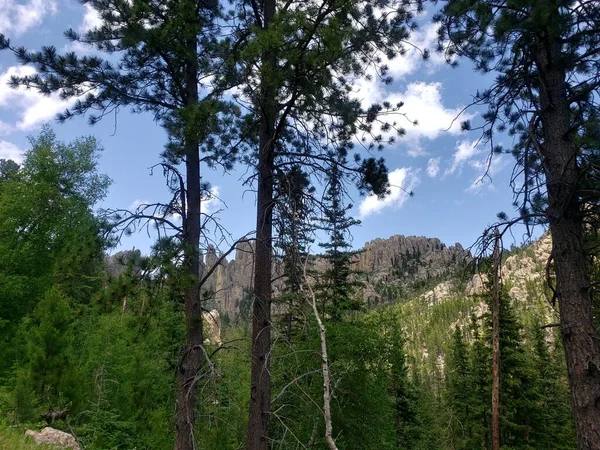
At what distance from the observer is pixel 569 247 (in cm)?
411

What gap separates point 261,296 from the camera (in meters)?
4.64

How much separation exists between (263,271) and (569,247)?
3319 millimetres

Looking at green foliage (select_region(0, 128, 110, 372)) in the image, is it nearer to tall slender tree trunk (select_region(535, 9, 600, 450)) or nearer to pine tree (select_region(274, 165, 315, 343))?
pine tree (select_region(274, 165, 315, 343))

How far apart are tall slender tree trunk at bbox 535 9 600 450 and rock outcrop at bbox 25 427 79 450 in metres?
6.60

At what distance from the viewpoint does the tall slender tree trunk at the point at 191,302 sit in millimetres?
4410

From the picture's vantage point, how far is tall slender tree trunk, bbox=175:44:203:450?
4.41 metres

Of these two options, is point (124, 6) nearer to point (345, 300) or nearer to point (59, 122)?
point (59, 122)

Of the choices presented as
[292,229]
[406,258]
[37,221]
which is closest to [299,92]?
[292,229]

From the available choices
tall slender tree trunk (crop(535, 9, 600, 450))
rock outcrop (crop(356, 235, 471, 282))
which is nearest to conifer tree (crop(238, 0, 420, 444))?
tall slender tree trunk (crop(535, 9, 600, 450))

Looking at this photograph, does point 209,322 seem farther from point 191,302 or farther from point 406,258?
point 406,258

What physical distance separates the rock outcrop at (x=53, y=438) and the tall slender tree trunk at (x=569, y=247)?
21.6ft

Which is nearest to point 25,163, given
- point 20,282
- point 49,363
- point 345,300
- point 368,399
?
point 20,282

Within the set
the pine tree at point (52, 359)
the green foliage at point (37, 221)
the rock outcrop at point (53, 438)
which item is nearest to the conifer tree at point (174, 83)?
the rock outcrop at point (53, 438)

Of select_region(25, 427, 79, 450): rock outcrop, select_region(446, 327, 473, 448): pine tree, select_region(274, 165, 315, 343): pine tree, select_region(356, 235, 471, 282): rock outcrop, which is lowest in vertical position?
select_region(446, 327, 473, 448): pine tree
